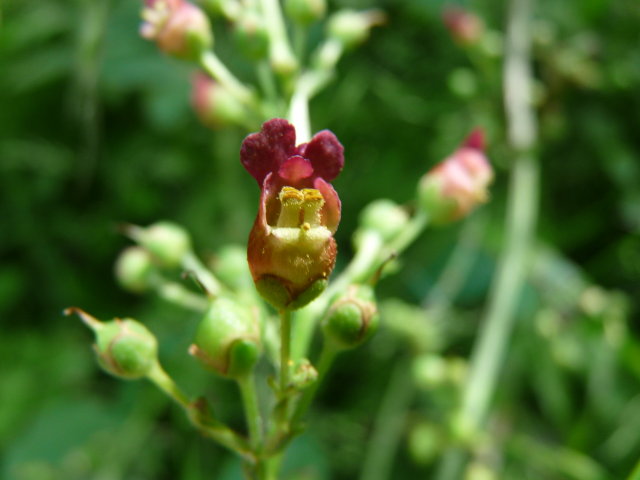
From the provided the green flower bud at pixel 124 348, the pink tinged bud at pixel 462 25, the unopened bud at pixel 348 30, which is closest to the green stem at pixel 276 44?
the unopened bud at pixel 348 30

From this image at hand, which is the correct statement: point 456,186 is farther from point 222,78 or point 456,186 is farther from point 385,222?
point 222,78

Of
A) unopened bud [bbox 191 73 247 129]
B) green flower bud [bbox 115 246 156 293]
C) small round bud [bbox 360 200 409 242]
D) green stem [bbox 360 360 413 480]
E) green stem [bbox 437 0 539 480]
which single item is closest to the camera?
small round bud [bbox 360 200 409 242]

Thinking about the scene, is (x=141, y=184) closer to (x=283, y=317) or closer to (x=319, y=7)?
(x=319, y=7)

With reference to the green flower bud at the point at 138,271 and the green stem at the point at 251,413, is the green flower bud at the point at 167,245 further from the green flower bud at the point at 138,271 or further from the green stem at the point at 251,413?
the green stem at the point at 251,413

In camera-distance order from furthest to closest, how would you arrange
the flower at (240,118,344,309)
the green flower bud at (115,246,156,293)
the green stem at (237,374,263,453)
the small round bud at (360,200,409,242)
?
the green flower bud at (115,246,156,293) → the small round bud at (360,200,409,242) → the green stem at (237,374,263,453) → the flower at (240,118,344,309)

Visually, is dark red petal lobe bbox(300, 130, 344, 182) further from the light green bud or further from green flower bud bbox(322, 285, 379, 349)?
the light green bud

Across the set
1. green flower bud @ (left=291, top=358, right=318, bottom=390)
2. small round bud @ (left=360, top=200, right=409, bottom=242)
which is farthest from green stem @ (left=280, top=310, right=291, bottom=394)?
small round bud @ (left=360, top=200, right=409, bottom=242)

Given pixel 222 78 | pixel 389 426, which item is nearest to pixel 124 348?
pixel 222 78
